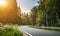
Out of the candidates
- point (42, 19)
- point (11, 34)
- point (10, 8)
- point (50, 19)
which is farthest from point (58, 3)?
point (11, 34)

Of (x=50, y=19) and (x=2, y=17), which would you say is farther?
(x=50, y=19)

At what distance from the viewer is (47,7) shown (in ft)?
197

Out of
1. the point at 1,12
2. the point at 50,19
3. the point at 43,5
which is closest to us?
the point at 1,12

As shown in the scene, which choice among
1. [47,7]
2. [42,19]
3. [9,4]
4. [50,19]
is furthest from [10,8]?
[42,19]

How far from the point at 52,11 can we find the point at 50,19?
14854mm

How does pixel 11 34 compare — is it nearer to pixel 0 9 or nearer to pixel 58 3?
pixel 0 9

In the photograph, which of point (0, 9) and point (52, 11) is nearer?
point (0, 9)

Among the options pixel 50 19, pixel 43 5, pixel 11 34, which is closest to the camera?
pixel 11 34

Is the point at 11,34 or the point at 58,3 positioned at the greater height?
the point at 58,3

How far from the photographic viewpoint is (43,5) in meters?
64.4

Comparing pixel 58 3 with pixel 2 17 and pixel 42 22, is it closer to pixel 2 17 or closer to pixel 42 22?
pixel 2 17

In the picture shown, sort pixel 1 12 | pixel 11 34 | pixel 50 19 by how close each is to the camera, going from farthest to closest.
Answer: pixel 50 19
pixel 1 12
pixel 11 34

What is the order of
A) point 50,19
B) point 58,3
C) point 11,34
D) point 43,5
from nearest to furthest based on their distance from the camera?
1. point 11,34
2. point 58,3
3. point 43,5
4. point 50,19

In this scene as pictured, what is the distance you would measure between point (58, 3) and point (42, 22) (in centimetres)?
2752
